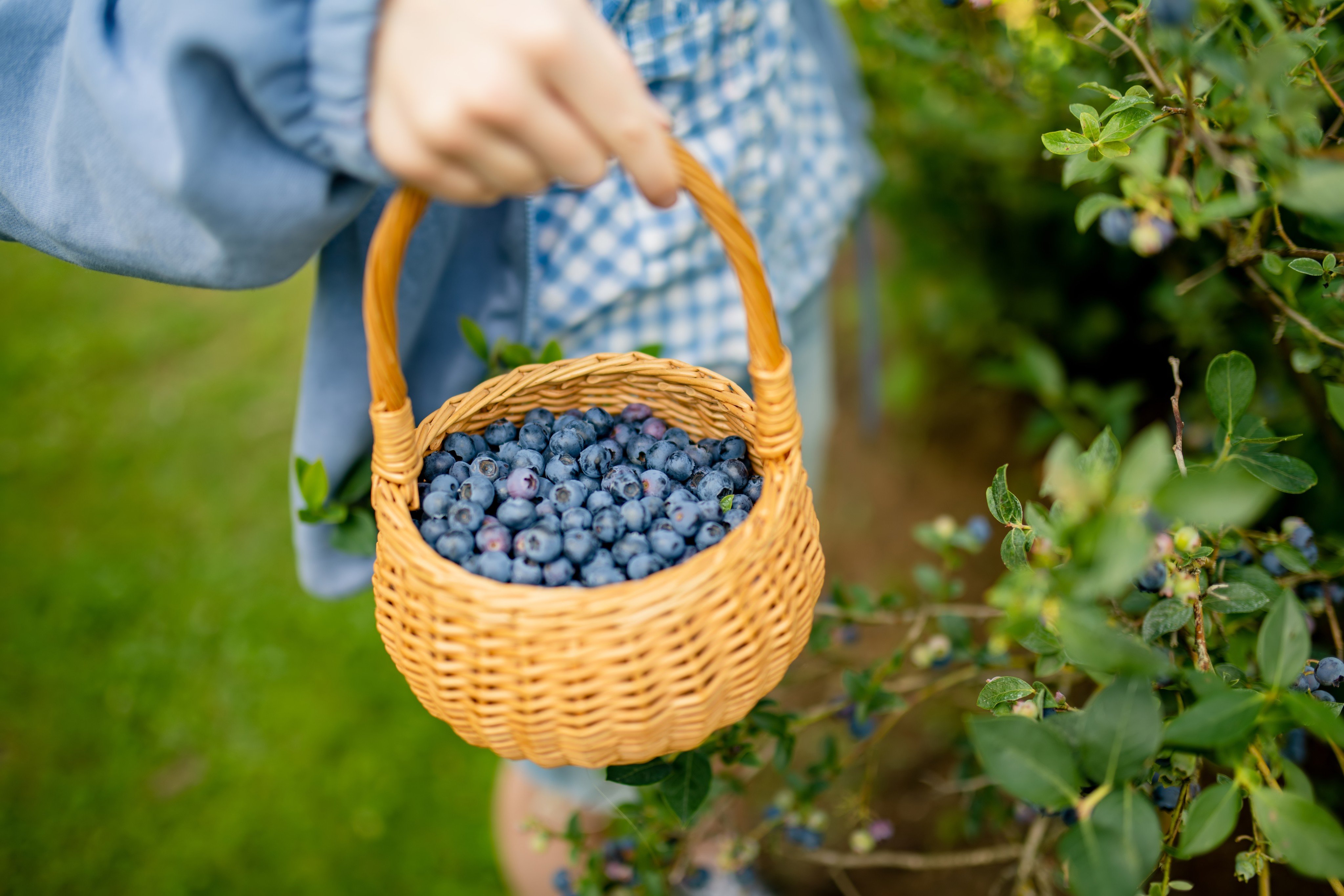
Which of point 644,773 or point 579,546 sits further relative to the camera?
point 644,773

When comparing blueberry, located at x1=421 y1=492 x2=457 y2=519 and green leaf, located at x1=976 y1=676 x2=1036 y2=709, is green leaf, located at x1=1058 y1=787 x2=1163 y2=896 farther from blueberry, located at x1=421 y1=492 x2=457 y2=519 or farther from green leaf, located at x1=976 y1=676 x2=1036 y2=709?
blueberry, located at x1=421 y1=492 x2=457 y2=519

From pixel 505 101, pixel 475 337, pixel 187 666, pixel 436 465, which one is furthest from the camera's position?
pixel 187 666

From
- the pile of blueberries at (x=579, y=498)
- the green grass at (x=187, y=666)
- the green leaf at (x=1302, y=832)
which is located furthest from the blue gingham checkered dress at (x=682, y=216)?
the green grass at (x=187, y=666)

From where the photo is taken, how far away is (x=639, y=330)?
39.4 inches

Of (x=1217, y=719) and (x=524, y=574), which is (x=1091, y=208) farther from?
(x=524, y=574)

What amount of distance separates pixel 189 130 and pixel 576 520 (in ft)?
1.28

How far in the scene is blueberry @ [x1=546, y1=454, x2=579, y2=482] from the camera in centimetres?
73

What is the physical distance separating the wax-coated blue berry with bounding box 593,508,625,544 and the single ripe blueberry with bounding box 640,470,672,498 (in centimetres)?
5

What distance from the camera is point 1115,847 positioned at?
0.55 meters

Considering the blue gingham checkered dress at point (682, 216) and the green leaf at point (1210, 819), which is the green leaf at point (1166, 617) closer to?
the green leaf at point (1210, 819)

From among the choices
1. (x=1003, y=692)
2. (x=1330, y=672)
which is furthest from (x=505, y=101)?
(x=1330, y=672)

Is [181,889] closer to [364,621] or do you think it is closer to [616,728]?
[364,621]

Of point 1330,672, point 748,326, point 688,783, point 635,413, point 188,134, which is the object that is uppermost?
point 188,134

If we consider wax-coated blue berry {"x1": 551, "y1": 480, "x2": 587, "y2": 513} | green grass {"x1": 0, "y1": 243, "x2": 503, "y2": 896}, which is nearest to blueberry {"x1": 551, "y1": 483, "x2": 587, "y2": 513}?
wax-coated blue berry {"x1": 551, "y1": 480, "x2": 587, "y2": 513}
